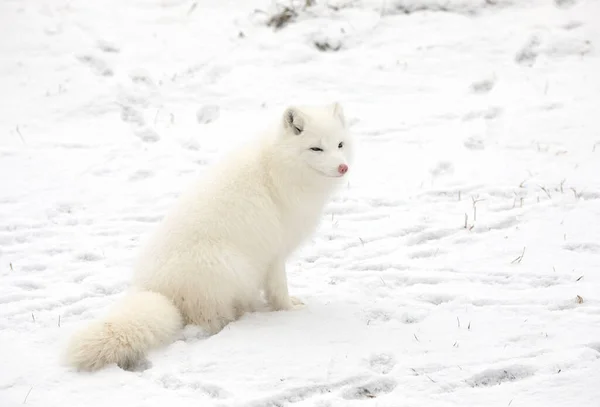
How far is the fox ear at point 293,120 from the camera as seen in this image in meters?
4.71

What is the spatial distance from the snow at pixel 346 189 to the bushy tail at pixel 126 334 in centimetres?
10

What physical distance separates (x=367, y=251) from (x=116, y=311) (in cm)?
240

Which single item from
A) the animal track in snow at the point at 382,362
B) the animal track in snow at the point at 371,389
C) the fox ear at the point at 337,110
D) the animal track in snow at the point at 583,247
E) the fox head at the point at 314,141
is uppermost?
the fox ear at the point at 337,110

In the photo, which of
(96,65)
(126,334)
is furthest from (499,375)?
(96,65)

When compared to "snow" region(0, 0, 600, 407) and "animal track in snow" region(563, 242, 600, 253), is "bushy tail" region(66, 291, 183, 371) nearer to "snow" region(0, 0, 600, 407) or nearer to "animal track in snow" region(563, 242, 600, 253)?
"snow" region(0, 0, 600, 407)

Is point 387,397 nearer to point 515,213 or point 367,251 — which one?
point 367,251

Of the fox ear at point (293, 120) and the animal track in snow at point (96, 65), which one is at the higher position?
the fox ear at point (293, 120)

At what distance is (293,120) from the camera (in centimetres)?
475

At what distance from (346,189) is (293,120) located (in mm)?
2495

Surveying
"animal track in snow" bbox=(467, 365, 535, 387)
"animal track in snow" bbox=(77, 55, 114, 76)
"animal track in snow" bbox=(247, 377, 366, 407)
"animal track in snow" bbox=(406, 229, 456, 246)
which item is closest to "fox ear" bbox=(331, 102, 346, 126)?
"animal track in snow" bbox=(406, 229, 456, 246)

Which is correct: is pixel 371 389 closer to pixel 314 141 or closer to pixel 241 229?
pixel 241 229

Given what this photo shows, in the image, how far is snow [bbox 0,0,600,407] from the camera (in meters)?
3.79

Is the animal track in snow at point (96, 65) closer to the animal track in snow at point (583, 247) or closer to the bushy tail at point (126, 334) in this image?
the bushy tail at point (126, 334)

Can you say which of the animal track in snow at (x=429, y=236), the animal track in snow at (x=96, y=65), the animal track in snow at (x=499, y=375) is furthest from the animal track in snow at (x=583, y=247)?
the animal track in snow at (x=96, y=65)
